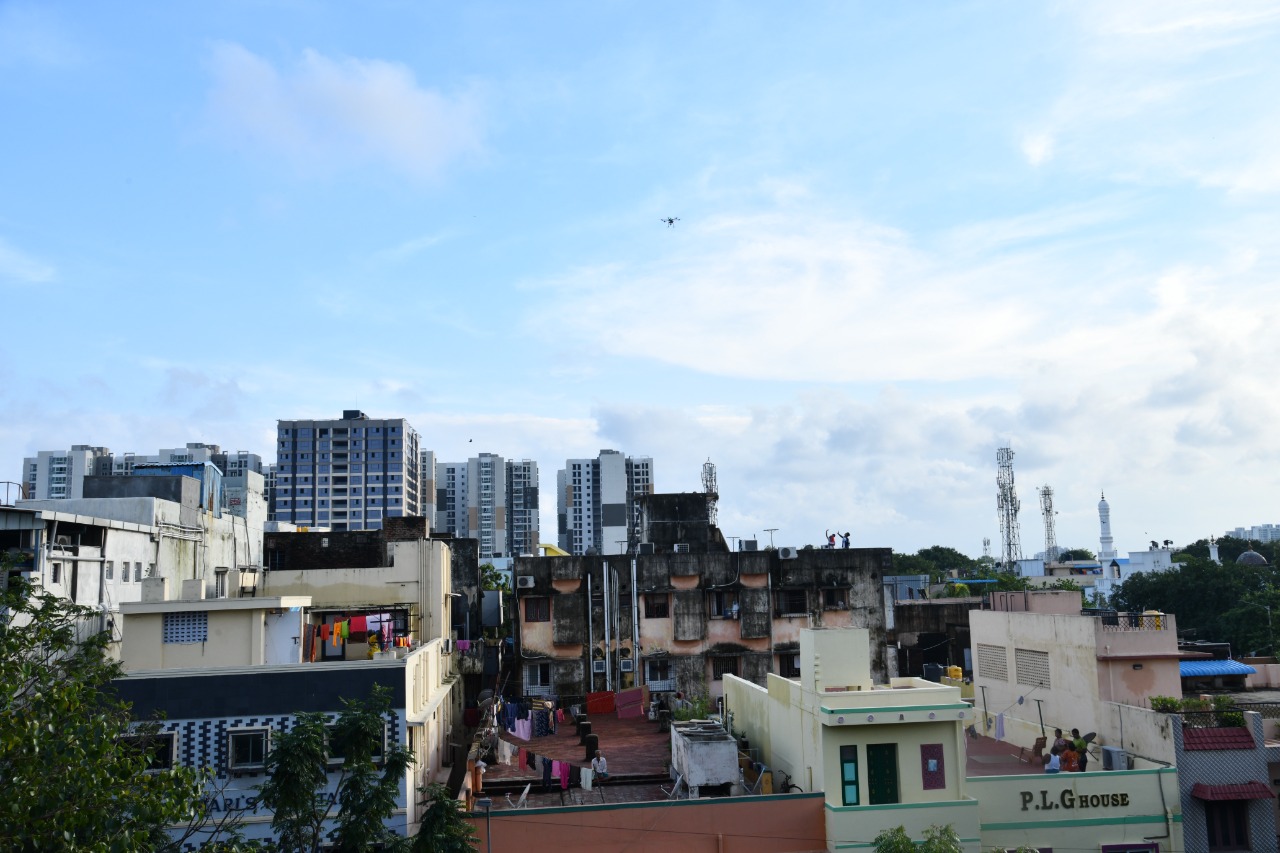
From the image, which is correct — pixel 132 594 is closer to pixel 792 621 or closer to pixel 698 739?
pixel 698 739

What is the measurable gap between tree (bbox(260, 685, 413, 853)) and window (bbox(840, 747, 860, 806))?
10680 millimetres

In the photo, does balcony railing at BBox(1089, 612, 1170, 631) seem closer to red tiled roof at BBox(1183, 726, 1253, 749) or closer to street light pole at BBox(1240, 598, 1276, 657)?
red tiled roof at BBox(1183, 726, 1253, 749)

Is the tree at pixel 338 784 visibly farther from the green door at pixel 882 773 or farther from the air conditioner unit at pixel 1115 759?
the air conditioner unit at pixel 1115 759

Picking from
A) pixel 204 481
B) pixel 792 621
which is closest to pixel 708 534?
pixel 792 621

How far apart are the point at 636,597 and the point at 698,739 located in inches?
770

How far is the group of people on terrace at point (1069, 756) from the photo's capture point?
28141mm

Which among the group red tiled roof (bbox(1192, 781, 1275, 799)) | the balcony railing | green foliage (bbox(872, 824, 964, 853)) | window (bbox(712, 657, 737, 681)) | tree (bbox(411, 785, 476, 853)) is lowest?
green foliage (bbox(872, 824, 964, 853))

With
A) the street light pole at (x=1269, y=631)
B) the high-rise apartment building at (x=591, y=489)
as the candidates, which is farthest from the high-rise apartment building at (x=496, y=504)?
the street light pole at (x=1269, y=631)

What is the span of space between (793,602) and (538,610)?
486 inches

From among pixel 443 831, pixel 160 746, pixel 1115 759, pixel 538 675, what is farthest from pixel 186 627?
pixel 1115 759

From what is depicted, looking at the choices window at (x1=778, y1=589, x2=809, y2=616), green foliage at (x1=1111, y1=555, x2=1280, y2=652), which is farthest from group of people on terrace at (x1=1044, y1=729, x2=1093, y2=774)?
green foliage at (x1=1111, y1=555, x2=1280, y2=652)

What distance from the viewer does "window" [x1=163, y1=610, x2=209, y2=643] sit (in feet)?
89.9

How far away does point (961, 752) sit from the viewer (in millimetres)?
26031

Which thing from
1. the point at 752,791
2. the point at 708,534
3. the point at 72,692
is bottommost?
the point at 752,791
